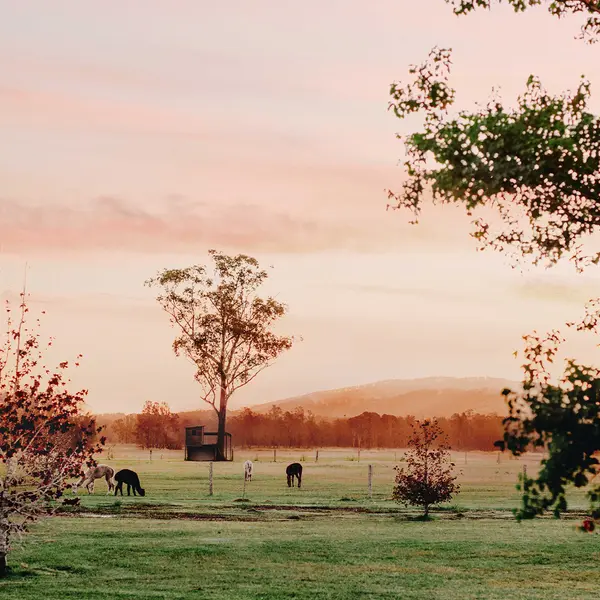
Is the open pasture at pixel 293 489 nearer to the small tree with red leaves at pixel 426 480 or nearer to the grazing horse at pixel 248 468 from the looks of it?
the grazing horse at pixel 248 468

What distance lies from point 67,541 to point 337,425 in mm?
A: 158449

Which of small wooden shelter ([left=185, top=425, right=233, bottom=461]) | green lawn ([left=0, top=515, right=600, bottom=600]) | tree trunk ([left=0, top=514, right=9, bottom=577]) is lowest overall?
green lawn ([left=0, top=515, right=600, bottom=600])

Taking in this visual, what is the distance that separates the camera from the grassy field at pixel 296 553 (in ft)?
62.6

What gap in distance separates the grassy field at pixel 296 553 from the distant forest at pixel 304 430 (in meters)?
109

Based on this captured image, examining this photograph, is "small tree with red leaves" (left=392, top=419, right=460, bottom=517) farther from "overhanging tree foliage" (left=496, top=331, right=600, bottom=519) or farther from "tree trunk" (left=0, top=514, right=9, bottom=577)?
"overhanging tree foliage" (left=496, top=331, right=600, bottom=519)

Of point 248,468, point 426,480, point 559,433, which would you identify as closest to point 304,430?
point 248,468

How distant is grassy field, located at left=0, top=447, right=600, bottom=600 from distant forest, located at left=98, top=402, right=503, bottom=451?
109m

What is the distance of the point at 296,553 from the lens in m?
23.6

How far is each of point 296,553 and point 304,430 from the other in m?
149

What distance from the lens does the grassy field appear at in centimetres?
1908

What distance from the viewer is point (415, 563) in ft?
73.7

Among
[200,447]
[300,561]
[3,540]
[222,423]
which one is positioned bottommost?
[300,561]

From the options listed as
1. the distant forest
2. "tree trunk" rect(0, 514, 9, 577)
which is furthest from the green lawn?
the distant forest

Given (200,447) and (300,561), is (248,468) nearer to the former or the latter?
(200,447)
